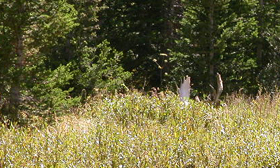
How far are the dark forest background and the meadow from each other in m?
1.51

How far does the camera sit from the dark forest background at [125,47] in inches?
421

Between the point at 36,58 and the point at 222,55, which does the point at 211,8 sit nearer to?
the point at 222,55

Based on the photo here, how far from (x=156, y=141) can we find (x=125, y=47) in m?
13.9

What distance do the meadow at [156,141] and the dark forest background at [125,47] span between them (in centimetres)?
151

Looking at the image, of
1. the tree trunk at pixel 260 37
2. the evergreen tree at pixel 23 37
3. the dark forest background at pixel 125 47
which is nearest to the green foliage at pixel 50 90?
the dark forest background at pixel 125 47

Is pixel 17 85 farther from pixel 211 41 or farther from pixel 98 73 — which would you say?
pixel 211 41

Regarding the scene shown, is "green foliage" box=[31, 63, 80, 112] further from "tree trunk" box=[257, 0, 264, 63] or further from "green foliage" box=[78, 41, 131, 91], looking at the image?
"tree trunk" box=[257, 0, 264, 63]

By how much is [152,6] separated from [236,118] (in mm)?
13087

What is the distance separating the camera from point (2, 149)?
5.26 m

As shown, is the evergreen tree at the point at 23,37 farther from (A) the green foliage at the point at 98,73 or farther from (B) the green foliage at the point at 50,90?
(A) the green foliage at the point at 98,73

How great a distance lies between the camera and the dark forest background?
10703 millimetres

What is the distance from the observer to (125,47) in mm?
19031

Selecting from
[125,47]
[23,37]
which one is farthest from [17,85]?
[125,47]

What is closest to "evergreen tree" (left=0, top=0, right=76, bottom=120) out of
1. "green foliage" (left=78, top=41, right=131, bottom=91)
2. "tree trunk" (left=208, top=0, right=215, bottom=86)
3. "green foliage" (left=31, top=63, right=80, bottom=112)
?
"green foliage" (left=31, top=63, right=80, bottom=112)
